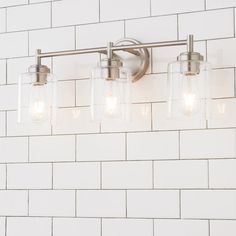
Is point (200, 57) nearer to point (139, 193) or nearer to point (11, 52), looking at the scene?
point (139, 193)

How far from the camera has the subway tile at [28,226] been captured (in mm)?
1771

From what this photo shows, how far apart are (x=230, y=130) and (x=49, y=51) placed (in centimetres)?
63

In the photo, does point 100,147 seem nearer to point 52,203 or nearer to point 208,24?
point 52,203

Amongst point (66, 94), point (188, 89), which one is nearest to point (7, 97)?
point (66, 94)

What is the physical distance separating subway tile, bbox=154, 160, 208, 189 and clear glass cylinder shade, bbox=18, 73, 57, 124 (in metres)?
0.36

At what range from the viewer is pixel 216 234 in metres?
1.59

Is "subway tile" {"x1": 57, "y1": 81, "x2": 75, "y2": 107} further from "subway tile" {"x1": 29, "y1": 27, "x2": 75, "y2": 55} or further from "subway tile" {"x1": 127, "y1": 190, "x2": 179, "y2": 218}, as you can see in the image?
"subway tile" {"x1": 127, "y1": 190, "x2": 179, "y2": 218}

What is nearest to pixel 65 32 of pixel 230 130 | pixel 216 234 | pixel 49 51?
pixel 49 51

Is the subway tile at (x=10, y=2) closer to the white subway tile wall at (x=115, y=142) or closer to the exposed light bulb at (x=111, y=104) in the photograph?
the white subway tile wall at (x=115, y=142)

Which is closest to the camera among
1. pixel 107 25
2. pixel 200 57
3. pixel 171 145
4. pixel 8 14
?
pixel 200 57

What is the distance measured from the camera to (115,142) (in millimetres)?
1719

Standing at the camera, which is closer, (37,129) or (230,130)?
(230,130)

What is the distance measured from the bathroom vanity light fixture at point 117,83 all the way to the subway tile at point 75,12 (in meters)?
0.14

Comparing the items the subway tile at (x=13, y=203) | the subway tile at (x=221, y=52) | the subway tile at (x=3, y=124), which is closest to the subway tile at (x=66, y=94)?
the subway tile at (x=3, y=124)
